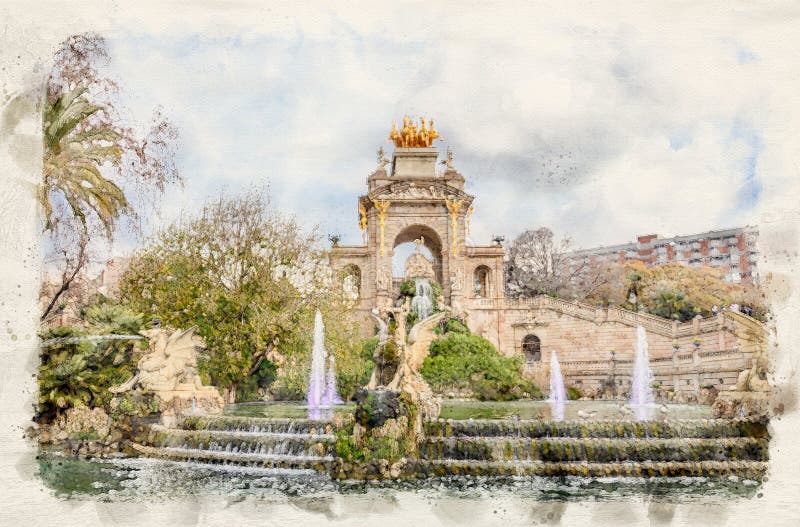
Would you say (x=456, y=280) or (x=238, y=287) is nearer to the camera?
(x=238, y=287)

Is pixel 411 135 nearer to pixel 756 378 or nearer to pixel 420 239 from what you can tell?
pixel 420 239

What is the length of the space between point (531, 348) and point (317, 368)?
1635cm

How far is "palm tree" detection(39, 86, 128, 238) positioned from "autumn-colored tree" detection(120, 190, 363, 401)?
5.12 m

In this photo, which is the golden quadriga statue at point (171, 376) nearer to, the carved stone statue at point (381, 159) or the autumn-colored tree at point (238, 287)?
the autumn-colored tree at point (238, 287)

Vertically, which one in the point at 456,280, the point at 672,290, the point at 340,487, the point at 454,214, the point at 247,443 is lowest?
the point at 340,487

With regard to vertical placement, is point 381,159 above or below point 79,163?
above

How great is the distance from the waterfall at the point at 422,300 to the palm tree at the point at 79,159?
18.7m

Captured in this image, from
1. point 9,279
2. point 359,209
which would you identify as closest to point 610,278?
point 359,209

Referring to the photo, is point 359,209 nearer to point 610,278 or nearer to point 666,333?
point 666,333

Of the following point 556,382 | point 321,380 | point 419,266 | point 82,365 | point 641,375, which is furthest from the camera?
point 419,266

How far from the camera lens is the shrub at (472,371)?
23.2 metres

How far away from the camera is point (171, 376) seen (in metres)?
12.3

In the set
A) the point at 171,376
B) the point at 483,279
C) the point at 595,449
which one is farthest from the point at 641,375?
the point at 171,376

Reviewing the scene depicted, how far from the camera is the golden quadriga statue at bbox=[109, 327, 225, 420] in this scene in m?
12.1
